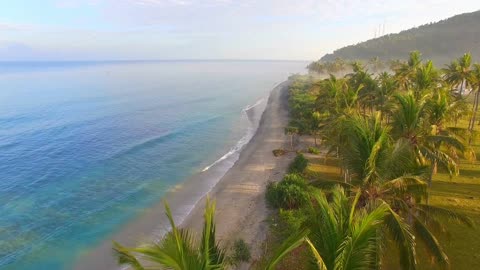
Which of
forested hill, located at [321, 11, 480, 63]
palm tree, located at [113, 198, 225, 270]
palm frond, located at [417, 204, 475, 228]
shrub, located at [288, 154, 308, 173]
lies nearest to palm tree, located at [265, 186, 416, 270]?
palm tree, located at [113, 198, 225, 270]

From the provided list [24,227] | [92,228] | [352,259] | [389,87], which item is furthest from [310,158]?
[352,259]

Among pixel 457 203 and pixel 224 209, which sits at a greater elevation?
pixel 457 203

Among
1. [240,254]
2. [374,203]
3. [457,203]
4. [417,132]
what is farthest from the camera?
[457,203]

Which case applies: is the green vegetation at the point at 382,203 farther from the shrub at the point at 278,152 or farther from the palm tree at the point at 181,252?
the shrub at the point at 278,152

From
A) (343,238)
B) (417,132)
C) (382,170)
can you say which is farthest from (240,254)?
(343,238)

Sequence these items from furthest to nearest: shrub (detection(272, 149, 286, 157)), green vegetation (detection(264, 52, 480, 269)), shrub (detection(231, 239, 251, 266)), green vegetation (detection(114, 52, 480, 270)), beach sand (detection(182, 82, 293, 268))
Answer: shrub (detection(272, 149, 286, 157))
beach sand (detection(182, 82, 293, 268))
shrub (detection(231, 239, 251, 266))
green vegetation (detection(264, 52, 480, 269))
green vegetation (detection(114, 52, 480, 270))

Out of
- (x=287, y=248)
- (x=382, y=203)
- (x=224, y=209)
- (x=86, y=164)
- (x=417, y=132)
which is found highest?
(x=287, y=248)

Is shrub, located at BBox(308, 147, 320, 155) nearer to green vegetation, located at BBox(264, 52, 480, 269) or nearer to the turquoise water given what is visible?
the turquoise water

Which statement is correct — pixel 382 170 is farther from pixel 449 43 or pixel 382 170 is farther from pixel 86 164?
pixel 449 43
